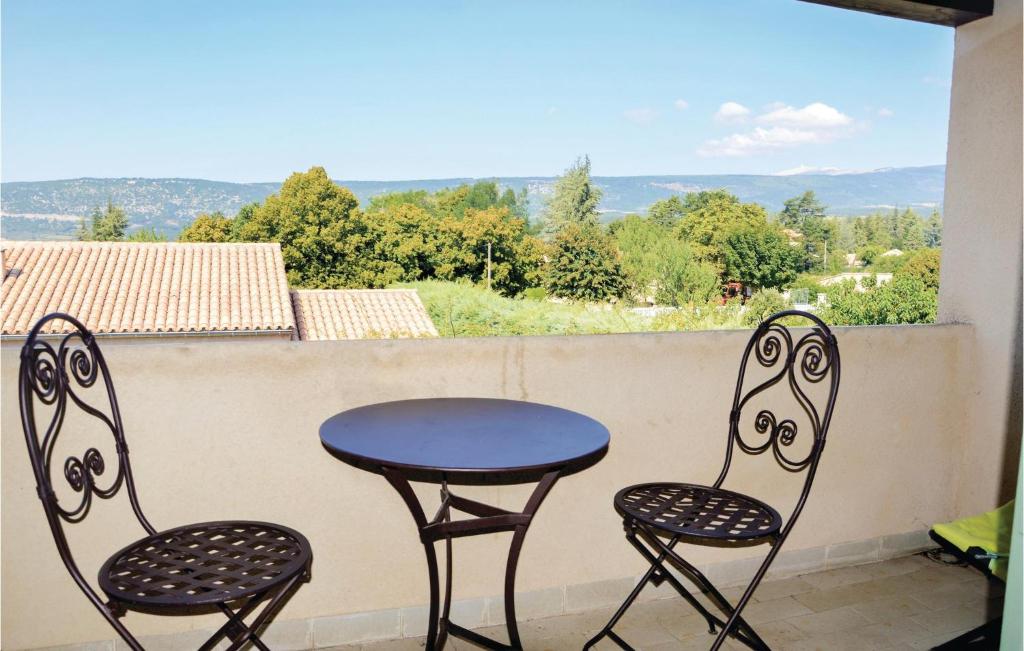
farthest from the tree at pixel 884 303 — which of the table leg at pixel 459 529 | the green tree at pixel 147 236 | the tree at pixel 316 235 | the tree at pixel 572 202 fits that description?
the green tree at pixel 147 236

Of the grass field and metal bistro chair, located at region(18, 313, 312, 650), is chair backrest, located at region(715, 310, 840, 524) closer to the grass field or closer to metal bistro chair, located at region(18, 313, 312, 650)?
metal bistro chair, located at region(18, 313, 312, 650)

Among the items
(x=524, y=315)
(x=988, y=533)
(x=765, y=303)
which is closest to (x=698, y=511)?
(x=988, y=533)

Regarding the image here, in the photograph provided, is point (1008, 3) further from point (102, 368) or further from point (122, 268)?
point (122, 268)

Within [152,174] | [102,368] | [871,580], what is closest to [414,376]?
[102,368]

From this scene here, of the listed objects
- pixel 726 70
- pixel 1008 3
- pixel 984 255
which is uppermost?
pixel 726 70

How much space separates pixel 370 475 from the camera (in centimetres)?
209

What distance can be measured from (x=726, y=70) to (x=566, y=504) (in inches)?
1218

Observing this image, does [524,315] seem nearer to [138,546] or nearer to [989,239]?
[989,239]

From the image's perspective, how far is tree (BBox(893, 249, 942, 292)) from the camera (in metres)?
11.2

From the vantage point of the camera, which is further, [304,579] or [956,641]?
[956,641]

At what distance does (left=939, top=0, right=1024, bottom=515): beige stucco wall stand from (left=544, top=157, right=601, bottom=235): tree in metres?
18.1

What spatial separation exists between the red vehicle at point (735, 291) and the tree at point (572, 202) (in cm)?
459

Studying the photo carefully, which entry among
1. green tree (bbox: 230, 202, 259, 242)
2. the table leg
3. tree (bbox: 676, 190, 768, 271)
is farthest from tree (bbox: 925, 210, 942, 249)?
green tree (bbox: 230, 202, 259, 242)

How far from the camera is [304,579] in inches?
66.1
